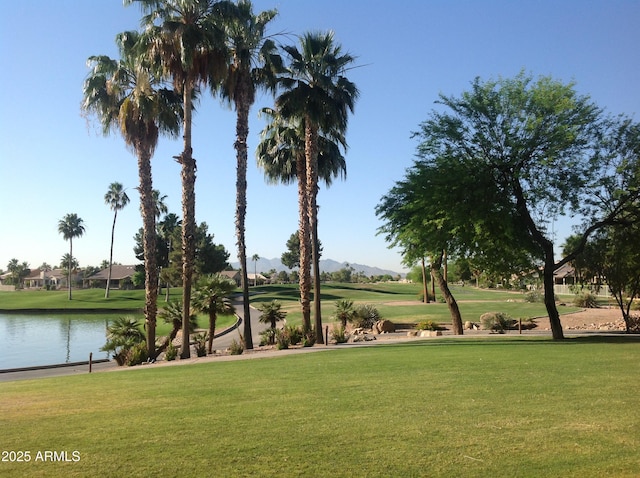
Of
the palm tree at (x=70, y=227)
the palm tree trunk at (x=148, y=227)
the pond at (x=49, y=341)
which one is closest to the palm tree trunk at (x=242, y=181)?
the palm tree trunk at (x=148, y=227)

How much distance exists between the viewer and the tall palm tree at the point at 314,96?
2694 centimetres

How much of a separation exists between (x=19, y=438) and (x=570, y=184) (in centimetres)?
2169

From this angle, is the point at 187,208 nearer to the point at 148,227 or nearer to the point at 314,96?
the point at 148,227

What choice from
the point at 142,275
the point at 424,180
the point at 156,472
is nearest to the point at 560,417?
the point at 156,472

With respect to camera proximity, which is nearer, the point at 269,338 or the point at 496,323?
the point at 269,338

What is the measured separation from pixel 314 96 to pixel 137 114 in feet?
28.6

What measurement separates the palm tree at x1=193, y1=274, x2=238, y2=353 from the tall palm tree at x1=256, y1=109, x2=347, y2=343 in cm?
552

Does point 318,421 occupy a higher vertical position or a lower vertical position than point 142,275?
lower

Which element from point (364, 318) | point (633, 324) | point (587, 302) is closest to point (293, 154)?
point (364, 318)

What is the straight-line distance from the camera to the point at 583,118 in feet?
72.0

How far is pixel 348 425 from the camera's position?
280 inches

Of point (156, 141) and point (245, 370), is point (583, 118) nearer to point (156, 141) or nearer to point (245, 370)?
point (245, 370)

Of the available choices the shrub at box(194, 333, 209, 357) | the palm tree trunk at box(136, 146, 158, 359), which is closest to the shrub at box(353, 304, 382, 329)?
the shrub at box(194, 333, 209, 357)

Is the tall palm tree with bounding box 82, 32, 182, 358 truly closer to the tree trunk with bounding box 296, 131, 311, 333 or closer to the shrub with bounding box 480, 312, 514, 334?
the tree trunk with bounding box 296, 131, 311, 333
